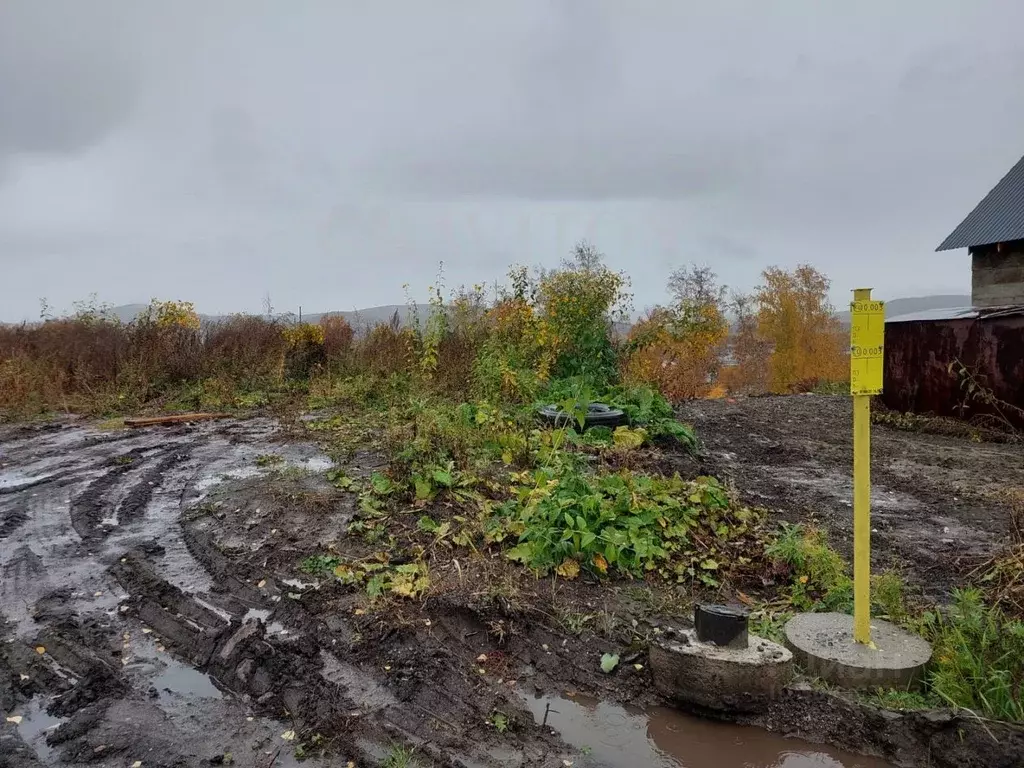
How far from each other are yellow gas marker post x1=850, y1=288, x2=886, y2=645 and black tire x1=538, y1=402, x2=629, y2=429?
15.0 ft

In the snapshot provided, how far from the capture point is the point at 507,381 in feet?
29.8

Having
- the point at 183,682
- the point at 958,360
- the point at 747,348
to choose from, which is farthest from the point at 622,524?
the point at 747,348

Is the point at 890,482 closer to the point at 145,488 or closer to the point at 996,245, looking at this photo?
the point at 145,488

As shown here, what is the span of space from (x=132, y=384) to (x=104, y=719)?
460 inches

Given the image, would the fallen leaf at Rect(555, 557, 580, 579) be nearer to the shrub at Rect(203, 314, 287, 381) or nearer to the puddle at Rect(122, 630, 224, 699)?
the puddle at Rect(122, 630, 224, 699)

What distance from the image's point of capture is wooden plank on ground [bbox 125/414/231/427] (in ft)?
36.4

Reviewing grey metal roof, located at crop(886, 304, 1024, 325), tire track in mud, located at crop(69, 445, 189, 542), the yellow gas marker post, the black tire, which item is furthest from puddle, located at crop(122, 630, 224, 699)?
grey metal roof, located at crop(886, 304, 1024, 325)

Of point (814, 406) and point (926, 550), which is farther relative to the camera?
point (814, 406)

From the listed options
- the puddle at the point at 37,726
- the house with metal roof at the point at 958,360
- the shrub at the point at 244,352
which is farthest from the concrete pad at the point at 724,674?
the shrub at the point at 244,352

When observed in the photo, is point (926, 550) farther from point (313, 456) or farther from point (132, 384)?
point (132, 384)

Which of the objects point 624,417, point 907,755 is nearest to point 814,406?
point 624,417

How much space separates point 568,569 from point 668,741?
1469 millimetres

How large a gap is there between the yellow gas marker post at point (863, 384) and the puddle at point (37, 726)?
12.4 feet

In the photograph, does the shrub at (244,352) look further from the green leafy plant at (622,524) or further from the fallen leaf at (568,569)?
the fallen leaf at (568,569)
